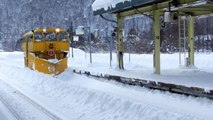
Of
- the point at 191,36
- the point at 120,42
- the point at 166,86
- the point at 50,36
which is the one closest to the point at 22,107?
the point at 166,86

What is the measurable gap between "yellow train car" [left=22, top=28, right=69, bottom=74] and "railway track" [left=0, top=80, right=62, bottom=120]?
23.8 feet

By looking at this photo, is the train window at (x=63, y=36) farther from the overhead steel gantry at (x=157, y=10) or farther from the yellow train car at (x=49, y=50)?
the overhead steel gantry at (x=157, y=10)

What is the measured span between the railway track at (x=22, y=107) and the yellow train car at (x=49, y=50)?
Result: 7258 millimetres

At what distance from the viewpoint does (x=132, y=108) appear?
1102 centimetres

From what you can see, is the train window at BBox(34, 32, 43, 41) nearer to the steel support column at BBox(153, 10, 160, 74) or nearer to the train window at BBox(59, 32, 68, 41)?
the train window at BBox(59, 32, 68, 41)

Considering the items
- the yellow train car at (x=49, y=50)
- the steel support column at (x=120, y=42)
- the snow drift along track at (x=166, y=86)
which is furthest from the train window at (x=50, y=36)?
the snow drift along track at (x=166, y=86)

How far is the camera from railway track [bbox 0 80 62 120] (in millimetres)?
11766

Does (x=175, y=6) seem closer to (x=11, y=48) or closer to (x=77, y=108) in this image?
(x=77, y=108)

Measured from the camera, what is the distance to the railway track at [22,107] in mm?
11766

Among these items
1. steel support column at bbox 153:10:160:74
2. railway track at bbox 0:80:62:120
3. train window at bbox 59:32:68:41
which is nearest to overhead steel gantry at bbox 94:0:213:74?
steel support column at bbox 153:10:160:74

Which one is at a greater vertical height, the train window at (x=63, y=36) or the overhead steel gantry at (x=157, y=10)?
the overhead steel gantry at (x=157, y=10)

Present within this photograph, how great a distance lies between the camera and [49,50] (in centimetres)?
2644

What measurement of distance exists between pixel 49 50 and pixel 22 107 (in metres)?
13.0

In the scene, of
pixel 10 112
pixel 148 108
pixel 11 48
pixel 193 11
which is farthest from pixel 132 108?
pixel 11 48
